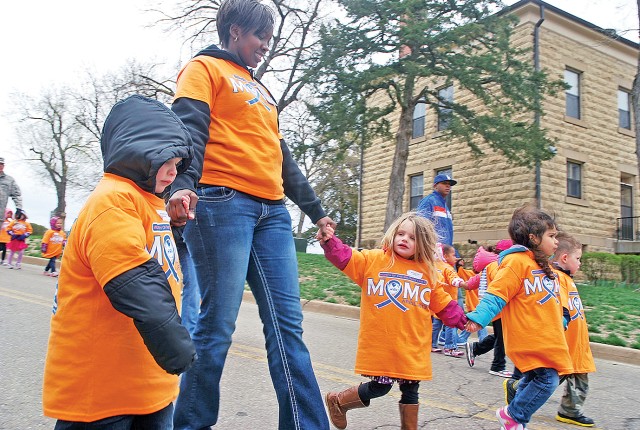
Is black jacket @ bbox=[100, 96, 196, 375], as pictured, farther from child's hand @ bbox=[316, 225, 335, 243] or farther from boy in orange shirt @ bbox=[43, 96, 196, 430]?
child's hand @ bbox=[316, 225, 335, 243]

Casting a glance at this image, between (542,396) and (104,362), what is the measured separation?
8.99ft

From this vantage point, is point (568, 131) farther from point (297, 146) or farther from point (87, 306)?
point (87, 306)

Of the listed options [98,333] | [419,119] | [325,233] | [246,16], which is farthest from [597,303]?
[419,119]

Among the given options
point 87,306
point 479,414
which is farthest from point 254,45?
point 479,414

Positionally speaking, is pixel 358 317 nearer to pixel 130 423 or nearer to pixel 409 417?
pixel 409 417

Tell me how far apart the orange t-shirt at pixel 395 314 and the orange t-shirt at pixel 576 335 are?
1243 mm

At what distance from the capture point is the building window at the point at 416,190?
22.4m

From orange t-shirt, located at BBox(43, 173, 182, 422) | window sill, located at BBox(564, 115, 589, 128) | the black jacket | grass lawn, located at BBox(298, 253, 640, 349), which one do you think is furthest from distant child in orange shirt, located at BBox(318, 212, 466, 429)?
window sill, located at BBox(564, 115, 589, 128)

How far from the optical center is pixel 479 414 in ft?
12.5

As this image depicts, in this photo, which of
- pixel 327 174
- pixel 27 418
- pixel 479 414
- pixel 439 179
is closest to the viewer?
pixel 27 418

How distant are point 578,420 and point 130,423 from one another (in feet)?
10.9

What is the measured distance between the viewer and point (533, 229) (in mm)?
3697

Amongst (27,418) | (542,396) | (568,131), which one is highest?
(568,131)

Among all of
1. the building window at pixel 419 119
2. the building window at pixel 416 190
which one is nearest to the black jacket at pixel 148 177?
the building window at pixel 416 190
